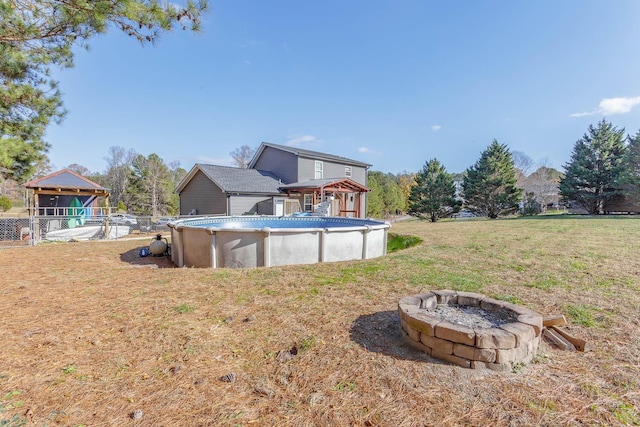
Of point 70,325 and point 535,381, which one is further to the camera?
point 70,325

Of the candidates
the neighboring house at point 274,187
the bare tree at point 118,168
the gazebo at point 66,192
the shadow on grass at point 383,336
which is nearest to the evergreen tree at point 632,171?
the neighboring house at point 274,187

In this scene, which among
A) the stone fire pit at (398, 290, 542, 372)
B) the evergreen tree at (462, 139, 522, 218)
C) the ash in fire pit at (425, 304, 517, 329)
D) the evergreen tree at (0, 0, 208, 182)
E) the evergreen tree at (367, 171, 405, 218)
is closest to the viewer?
the stone fire pit at (398, 290, 542, 372)

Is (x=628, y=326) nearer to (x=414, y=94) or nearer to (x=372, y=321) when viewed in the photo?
(x=372, y=321)

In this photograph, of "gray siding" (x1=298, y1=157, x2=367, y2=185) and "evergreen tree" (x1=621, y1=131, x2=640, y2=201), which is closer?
"gray siding" (x1=298, y1=157, x2=367, y2=185)

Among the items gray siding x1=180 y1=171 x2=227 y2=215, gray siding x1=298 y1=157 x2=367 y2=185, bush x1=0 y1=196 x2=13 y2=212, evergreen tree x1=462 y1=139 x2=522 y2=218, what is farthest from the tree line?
bush x1=0 y1=196 x2=13 y2=212

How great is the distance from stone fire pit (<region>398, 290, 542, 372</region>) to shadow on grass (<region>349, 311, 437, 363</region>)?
10cm

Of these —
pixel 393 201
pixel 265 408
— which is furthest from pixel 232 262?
pixel 393 201

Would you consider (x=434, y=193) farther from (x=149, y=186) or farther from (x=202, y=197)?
(x=149, y=186)

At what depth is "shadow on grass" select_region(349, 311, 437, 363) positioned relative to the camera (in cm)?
278

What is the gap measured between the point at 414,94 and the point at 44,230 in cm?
2204

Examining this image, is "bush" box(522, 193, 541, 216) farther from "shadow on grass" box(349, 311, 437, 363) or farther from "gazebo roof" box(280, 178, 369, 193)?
"shadow on grass" box(349, 311, 437, 363)

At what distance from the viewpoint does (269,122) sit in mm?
34812

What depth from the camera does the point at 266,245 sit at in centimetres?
645

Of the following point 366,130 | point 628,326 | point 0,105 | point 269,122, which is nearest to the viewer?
point 628,326
